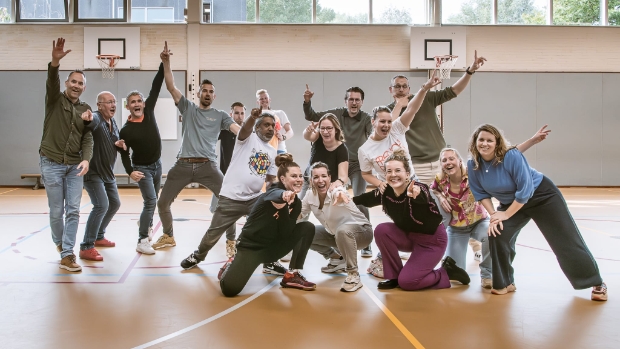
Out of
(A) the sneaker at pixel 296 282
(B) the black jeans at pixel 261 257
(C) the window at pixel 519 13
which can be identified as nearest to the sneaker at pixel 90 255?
(B) the black jeans at pixel 261 257

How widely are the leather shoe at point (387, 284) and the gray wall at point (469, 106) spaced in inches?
391

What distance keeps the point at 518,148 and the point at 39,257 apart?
4.61 metres

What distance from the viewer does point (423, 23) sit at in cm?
1452

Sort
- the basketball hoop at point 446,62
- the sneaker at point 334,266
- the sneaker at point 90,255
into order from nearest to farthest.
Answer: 1. the sneaker at point 334,266
2. the sneaker at point 90,255
3. the basketball hoop at point 446,62

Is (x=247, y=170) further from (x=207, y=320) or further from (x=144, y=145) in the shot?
(x=207, y=320)

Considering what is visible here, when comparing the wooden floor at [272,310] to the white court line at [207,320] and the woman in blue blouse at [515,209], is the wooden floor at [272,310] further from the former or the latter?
the woman in blue blouse at [515,209]

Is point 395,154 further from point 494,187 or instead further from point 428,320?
point 428,320

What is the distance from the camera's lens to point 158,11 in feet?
47.0

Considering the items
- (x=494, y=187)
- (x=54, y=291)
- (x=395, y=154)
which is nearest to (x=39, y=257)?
(x=54, y=291)

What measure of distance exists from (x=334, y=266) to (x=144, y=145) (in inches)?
94.0

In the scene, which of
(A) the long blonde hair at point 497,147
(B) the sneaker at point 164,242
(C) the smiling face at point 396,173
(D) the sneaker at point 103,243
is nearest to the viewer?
(A) the long blonde hair at point 497,147

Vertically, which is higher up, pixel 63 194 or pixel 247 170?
pixel 247 170

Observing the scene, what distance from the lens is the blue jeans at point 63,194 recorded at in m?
4.98

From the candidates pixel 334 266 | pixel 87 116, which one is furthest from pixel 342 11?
pixel 334 266
